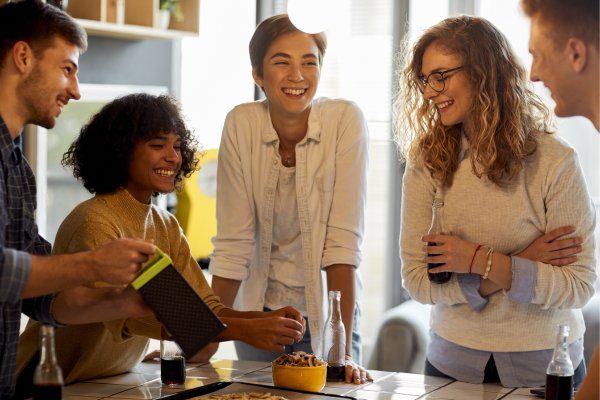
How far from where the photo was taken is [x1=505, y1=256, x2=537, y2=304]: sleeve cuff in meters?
1.71

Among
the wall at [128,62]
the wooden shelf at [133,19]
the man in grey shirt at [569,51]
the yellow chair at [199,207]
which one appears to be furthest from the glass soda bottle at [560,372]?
the wall at [128,62]

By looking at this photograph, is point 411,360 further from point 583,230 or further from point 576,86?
point 576,86

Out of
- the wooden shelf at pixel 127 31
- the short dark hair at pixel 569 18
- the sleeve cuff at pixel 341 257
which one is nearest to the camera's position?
the short dark hair at pixel 569 18

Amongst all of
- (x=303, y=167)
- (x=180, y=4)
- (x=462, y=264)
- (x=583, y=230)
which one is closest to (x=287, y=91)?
(x=303, y=167)

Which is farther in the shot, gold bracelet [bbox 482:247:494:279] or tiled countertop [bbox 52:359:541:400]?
gold bracelet [bbox 482:247:494:279]

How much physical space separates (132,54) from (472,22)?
2.35m

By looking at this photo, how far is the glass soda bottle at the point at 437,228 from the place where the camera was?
1.81 metres

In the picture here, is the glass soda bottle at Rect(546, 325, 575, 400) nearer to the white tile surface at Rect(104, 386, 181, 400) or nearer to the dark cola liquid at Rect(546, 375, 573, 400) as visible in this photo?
the dark cola liquid at Rect(546, 375, 573, 400)

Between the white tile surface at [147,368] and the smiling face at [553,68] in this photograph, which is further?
the white tile surface at [147,368]

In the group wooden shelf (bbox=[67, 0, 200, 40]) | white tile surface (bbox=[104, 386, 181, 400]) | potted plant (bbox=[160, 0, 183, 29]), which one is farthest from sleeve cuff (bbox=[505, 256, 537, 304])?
potted plant (bbox=[160, 0, 183, 29])

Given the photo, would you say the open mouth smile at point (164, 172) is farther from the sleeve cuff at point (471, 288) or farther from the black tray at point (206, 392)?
the sleeve cuff at point (471, 288)

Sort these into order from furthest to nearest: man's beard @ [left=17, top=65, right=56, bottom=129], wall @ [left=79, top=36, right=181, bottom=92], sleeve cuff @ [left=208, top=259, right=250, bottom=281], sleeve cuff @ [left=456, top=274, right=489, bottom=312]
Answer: wall @ [left=79, top=36, right=181, bottom=92] → sleeve cuff @ [left=208, top=259, right=250, bottom=281] → sleeve cuff @ [left=456, top=274, right=489, bottom=312] → man's beard @ [left=17, top=65, right=56, bottom=129]

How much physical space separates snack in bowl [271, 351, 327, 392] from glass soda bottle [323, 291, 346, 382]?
0.31 feet

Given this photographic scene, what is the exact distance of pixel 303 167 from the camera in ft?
7.03
